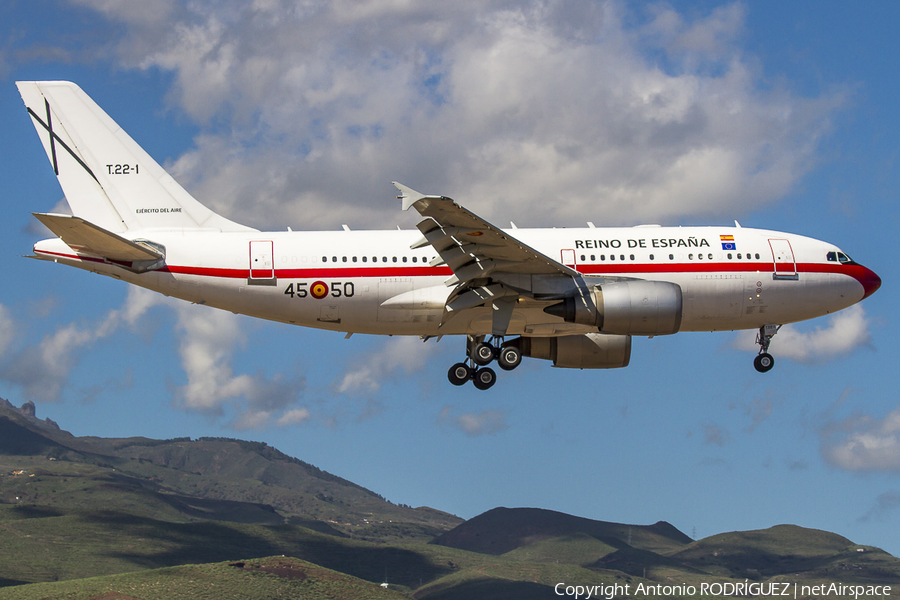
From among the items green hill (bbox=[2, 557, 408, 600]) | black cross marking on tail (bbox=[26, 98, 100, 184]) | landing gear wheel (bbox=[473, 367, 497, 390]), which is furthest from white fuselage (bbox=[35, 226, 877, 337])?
green hill (bbox=[2, 557, 408, 600])

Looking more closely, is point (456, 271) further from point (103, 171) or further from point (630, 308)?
point (103, 171)

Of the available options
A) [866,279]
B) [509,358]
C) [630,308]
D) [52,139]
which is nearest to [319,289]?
[509,358]

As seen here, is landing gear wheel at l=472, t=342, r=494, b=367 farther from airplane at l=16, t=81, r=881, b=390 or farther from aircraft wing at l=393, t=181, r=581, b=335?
aircraft wing at l=393, t=181, r=581, b=335

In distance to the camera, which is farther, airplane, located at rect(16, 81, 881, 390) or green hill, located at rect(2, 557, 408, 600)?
green hill, located at rect(2, 557, 408, 600)

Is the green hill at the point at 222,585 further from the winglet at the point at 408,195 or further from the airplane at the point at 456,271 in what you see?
the winglet at the point at 408,195

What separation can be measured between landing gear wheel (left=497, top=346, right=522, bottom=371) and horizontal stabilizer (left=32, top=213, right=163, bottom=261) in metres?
14.3

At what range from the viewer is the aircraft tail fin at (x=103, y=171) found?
42.6 meters

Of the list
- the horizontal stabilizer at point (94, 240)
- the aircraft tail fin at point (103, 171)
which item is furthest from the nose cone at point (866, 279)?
the horizontal stabilizer at point (94, 240)

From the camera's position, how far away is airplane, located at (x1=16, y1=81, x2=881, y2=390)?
38.4m

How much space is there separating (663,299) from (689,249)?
381 centimetres

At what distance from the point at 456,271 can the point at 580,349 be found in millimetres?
8091

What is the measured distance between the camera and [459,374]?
1667 inches

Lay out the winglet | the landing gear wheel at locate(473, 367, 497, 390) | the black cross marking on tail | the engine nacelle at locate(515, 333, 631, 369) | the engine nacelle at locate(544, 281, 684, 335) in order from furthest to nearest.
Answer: the engine nacelle at locate(515, 333, 631, 369) → the black cross marking on tail → the landing gear wheel at locate(473, 367, 497, 390) → the engine nacelle at locate(544, 281, 684, 335) → the winglet

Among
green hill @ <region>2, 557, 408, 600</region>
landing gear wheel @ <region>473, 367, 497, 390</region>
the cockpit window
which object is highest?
the cockpit window
